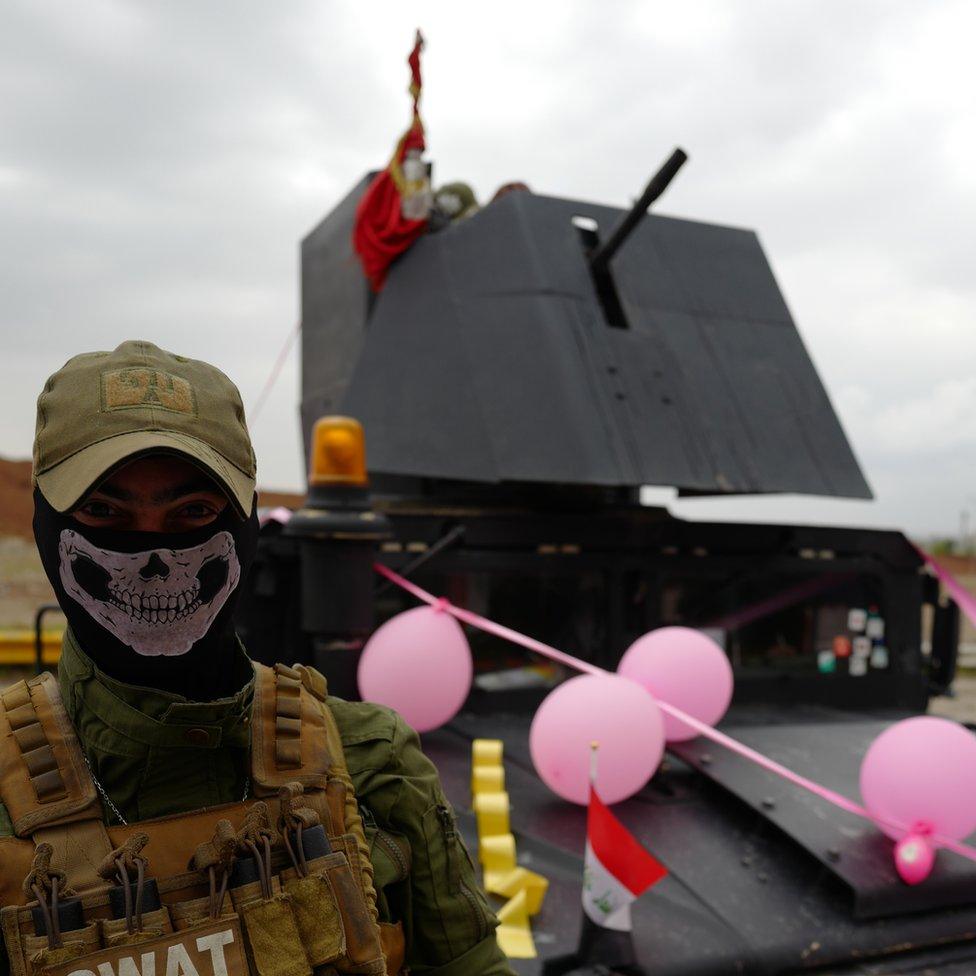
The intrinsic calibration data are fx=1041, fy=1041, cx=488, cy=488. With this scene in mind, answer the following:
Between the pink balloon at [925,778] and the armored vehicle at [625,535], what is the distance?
164 millimetres

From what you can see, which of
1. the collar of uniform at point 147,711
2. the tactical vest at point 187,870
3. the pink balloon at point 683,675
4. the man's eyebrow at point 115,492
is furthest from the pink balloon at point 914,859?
the man's eyebrow at point 115,492

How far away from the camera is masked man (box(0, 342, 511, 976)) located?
124 centimetres

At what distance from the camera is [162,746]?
1334 millimetres

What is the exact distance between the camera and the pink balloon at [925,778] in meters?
3.15

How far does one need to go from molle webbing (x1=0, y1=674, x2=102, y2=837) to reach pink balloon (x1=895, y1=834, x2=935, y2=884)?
2672 mm

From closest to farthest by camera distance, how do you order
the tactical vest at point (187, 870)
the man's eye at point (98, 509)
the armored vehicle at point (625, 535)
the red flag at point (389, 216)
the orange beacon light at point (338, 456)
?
the tactical vest at point (187, 870)
the man's eye at point (98, 509)
the armored vehicle at point (625, 535)
the orange beacon light at point (338, 456)
the red flag at point (389, 216)

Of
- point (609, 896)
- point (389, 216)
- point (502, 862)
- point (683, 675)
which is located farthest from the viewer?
point (389, 216)

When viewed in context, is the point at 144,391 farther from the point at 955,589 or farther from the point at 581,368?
the point at 955,589

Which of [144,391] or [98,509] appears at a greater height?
[144,391]

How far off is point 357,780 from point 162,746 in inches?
12.0

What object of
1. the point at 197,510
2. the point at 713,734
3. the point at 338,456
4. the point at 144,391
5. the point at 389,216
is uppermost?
the point at 389,216

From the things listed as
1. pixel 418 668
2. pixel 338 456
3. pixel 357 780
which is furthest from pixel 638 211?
pixel 357 780

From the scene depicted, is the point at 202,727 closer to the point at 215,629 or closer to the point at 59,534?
the point at 215,629

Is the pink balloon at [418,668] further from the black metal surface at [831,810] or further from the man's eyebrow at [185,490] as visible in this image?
the man's eyebrow at [185,490]
